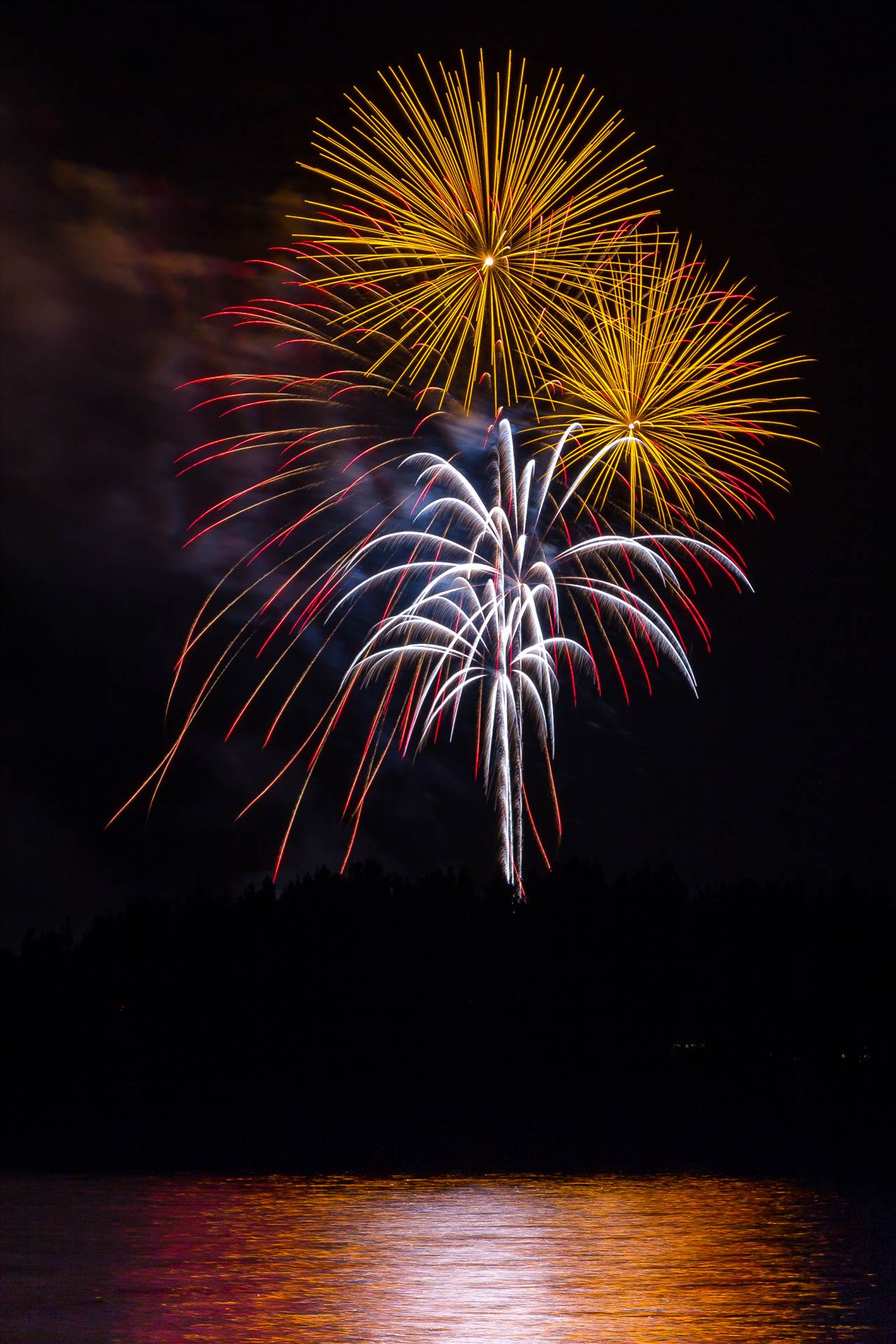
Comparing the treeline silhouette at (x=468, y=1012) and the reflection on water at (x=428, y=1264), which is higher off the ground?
the treeline silhouette at (x=468, y=1012)

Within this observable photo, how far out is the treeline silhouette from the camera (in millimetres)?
24828

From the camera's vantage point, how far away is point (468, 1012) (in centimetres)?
2572

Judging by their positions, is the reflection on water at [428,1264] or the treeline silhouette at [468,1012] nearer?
the reflection on water at [428,1264]

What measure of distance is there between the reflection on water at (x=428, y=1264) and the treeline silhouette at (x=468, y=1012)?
7837 mm

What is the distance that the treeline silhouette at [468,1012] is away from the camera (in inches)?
977

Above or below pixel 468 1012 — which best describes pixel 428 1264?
below

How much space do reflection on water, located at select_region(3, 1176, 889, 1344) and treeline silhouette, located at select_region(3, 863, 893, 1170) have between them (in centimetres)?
784

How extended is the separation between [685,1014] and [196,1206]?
12.6 metres

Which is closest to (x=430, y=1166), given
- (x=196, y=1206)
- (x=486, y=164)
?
(x=196, y=1206)

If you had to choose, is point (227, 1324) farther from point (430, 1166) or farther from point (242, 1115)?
point (242, 1115)

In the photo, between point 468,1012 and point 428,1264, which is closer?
point 428,1264

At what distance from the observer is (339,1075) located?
25.3 metres

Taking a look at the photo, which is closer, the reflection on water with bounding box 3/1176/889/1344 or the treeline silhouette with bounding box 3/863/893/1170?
the reflection on water with bounding box 3/1176/889/1344

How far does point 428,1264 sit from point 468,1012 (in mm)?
13991
